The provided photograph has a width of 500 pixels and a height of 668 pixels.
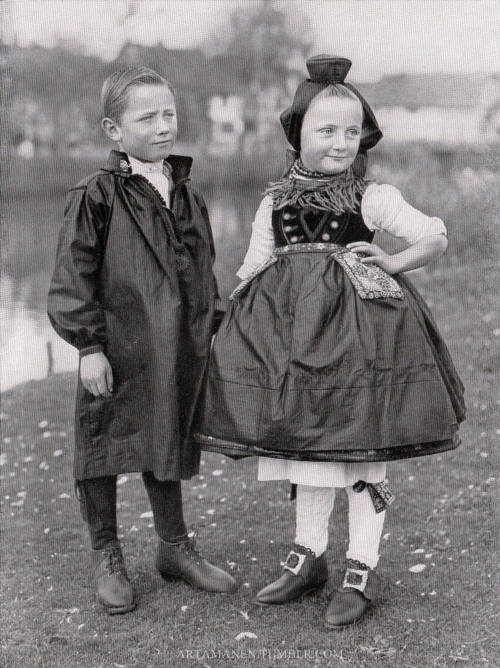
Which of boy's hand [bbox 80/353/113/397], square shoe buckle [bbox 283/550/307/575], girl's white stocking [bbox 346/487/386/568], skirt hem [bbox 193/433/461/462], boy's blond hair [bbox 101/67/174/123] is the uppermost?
boy's blond hair [bbox 101/67/174/123]

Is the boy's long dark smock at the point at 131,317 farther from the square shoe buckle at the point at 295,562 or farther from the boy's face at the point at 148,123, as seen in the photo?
the square shoe buckle at the point at 295,562

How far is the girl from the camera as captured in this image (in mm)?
2406

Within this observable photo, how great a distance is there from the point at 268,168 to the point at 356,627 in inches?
153

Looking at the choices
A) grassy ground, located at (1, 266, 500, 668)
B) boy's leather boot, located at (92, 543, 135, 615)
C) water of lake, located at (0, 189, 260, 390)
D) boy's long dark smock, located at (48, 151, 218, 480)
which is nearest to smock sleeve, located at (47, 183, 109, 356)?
boy's long dark smock, located at (48, 151, 218, 480)

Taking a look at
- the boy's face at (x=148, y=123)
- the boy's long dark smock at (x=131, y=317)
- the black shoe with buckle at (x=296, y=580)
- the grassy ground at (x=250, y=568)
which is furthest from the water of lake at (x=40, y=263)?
the black shoe with buckle at (x=296, y=580)

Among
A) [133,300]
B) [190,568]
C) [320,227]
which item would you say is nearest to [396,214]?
[320,227]

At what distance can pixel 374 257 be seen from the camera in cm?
259

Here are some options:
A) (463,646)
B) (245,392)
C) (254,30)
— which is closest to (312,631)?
(463,646)

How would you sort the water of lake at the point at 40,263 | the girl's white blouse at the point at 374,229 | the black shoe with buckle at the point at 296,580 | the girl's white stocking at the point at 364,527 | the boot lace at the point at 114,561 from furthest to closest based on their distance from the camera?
the water of lake at the point at 40,263
the boot lace at the point at 114,561
the black shoe with buckle at the point at 296,580
the girl's white stocking at the point at 364,527
the girl's white blouse at the point at 374,229

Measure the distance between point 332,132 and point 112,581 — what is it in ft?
5.79

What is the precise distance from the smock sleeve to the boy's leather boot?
2.65 ft

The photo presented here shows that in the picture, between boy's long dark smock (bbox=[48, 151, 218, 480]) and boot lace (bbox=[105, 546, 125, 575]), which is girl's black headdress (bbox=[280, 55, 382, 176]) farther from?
boot lace (bbox=[105, 546, 125, 575])

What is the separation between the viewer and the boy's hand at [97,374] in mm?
2631

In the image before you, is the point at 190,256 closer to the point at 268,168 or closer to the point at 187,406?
the point at 187,406
